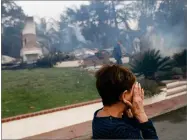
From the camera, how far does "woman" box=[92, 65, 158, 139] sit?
1.10 metres

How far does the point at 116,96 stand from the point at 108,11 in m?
7.39

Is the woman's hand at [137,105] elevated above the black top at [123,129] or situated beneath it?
elevated above

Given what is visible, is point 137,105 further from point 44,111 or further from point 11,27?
point 11,27

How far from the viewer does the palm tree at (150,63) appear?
27.1 ft

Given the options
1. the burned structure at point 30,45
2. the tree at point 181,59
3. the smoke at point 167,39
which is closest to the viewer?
the burned structure at point 30,45

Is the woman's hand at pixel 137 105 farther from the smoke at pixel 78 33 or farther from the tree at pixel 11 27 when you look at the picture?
the smoke at pixel 78 33

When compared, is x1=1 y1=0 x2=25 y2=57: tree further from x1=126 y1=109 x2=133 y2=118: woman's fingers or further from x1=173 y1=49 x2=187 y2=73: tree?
x1=126 y1=109 x2=133 y2=118: woman's fingers

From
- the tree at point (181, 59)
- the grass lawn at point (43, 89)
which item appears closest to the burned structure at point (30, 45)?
the grass lawn at point (43, 89)

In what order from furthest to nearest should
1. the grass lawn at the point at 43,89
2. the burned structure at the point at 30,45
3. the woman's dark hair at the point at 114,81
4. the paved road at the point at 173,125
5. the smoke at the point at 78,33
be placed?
the smoke at the point at 78,33
the burned structure at the point at 30,45
the grass lawn at the point at 43,89
the paved road at the point at 173,125
the woman's dark hair at the point at 114,81

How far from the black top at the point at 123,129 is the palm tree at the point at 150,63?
22.8ft

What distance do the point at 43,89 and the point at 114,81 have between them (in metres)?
6.05

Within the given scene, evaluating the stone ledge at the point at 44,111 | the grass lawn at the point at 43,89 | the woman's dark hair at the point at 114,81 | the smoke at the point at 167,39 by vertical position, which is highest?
the woman's dark hair at the point at 114,81

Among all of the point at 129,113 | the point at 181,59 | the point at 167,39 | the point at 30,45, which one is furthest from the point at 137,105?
the point at 181,59

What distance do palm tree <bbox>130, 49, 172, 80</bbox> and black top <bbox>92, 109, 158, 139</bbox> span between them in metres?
6.94
